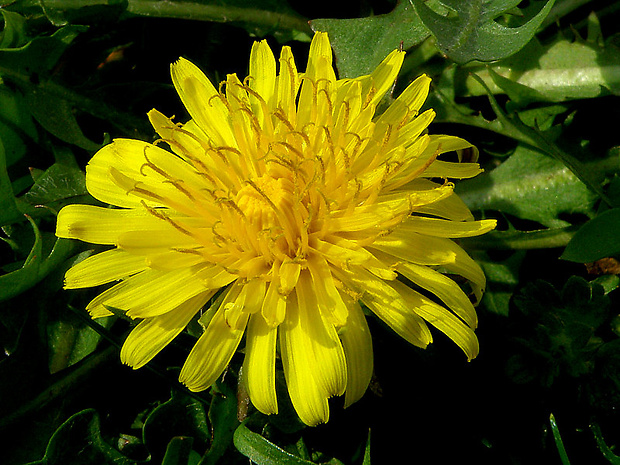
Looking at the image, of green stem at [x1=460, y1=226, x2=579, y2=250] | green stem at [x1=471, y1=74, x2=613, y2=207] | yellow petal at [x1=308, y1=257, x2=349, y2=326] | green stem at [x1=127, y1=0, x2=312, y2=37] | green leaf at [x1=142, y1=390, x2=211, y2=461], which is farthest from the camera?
green stem at [x1=127, y1=0, x2=312, y2=37]

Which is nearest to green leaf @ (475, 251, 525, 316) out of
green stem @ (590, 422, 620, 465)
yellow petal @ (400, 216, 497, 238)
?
green stem @ (590, 422, 620, 465)

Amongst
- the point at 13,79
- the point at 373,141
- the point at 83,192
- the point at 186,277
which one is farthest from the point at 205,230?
the point at 13,79

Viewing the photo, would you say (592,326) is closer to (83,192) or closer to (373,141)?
(373,141)


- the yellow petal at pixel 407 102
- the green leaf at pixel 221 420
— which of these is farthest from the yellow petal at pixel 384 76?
the green leaf at pixel 221 420

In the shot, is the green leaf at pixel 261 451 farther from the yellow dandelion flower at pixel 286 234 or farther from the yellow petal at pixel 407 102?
the yellow petal at pixel 407 102

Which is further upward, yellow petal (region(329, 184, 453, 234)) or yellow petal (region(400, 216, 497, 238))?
yellow petal (region(329, 184, 453, 234))

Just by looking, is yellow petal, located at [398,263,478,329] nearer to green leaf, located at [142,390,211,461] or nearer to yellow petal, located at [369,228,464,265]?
yellow petal, located at [369,228,464,265]

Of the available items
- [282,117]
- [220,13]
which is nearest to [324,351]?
[282,117]

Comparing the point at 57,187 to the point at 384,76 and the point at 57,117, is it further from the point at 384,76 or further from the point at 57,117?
the point at 384,76
